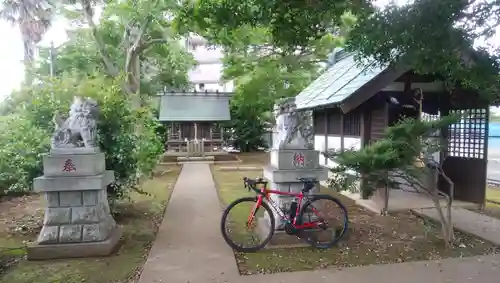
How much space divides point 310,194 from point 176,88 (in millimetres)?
22256

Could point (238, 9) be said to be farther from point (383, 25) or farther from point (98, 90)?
point (98, 90)

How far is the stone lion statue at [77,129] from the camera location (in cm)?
561

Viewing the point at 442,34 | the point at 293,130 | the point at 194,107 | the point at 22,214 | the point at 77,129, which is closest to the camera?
the point at 442,34

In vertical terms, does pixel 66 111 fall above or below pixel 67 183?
above

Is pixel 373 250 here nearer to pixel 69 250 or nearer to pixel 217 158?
pixel 69 250

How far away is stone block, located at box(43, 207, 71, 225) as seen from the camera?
553cm

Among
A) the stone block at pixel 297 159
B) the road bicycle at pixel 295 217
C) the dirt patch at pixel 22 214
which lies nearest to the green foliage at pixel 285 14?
the stone block at pixel 297 159

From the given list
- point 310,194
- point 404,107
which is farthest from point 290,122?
point 404,107

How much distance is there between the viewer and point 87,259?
17.4ft

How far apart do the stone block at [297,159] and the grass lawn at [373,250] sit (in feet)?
4.55

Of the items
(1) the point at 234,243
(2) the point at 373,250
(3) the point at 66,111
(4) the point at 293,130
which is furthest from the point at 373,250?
(3) the point at 66,111

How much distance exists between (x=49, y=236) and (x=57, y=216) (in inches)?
12.6

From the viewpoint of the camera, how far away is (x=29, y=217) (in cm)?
800

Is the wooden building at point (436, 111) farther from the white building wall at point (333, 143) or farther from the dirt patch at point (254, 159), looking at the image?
the dirt patch at point (254, 159)
